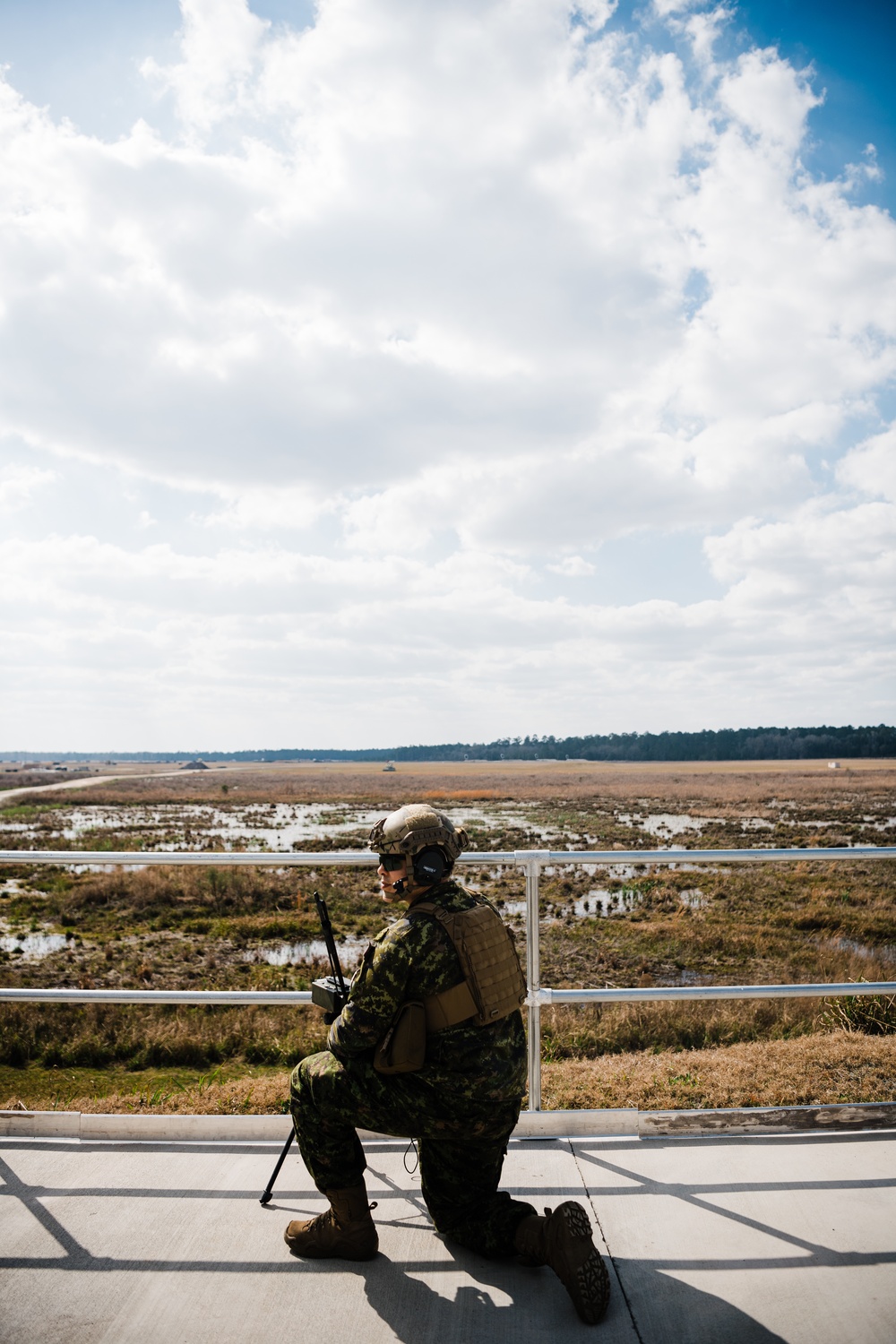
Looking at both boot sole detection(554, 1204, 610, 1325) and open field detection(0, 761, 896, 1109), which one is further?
open field detection(0, 761, 896, 1109)

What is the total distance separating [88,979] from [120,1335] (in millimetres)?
10853

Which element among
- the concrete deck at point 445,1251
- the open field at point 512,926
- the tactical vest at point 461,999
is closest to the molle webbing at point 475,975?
the tactical vest at point 461,999

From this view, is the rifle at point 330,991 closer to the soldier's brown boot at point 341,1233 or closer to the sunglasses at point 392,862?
the sunglasses at point 392,862

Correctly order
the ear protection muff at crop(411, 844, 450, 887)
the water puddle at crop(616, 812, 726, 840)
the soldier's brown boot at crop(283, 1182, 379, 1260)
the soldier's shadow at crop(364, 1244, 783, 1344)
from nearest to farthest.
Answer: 1. the soldier's shadow at crop(364, 1244, 783, 1344)
2. the ear protection muff at crop(411, 844, 450, 887)
3. the soldier's brown boot at crop(283, 1182, 379, 1260)
4. the water puddle at crop(616, 812, 726, 840)

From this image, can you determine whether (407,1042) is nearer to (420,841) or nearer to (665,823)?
(420,841)

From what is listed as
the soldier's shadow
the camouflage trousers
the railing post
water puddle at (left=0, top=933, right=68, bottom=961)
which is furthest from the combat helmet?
water puddle at (left=0, top=933, right=68, bottom=961)

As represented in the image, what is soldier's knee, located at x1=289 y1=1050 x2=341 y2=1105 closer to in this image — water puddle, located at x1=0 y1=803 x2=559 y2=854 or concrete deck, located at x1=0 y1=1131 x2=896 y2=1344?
concrete deck, located at x1=0 y1=1131 x2=896 y2=1344

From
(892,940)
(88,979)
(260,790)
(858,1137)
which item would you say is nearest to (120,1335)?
(858,1137)

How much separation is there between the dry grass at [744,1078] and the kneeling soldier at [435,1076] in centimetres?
250

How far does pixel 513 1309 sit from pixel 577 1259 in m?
0.32

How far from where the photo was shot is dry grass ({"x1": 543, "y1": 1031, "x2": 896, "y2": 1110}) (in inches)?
220

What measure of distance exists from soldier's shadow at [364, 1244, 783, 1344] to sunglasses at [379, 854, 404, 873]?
1436mm

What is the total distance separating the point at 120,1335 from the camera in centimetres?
267

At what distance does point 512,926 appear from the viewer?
55.2 feet
